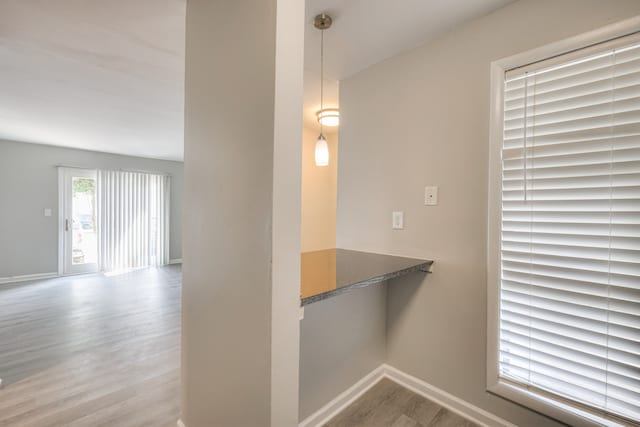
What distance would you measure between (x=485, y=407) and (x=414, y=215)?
1190 mm

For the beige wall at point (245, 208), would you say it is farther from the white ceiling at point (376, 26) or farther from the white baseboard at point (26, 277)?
the white baseboard at point (26, 277)

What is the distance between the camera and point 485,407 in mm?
1593

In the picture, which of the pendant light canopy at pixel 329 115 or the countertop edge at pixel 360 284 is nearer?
the countertop edge at pixel 360 284

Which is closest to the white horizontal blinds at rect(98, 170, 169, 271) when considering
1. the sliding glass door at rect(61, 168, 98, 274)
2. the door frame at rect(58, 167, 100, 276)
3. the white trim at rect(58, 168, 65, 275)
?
the sliding glass door at rect(61, 168, 98, 274)

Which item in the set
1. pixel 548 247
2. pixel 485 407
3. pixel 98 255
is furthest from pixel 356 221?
pixel 98 255

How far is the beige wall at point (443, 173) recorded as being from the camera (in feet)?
4.84

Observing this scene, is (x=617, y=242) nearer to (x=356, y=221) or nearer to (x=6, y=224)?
(x=356, y=221)

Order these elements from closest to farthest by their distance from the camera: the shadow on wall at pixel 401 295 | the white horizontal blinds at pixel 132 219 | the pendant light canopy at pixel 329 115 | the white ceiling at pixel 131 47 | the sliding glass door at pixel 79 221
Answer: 1. the white ceiling at pixel 131 47
2. the shadow on wall at pixel 401 295
3. the pendant light canopy at pixel 329 115
4. the sliding glass door at pixel 79 221
5. the white horizontal blinds at pixel 132 219

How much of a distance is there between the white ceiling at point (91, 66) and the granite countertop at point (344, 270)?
1633 mm

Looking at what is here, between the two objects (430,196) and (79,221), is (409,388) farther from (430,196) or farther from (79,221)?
(79,221)

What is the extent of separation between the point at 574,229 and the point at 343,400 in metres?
1.62

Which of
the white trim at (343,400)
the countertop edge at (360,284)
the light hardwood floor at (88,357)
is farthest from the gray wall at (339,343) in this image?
the light hardwood floor at (88,357)

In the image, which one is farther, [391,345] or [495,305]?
[391,345]

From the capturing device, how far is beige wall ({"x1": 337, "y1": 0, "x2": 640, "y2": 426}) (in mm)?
1477
